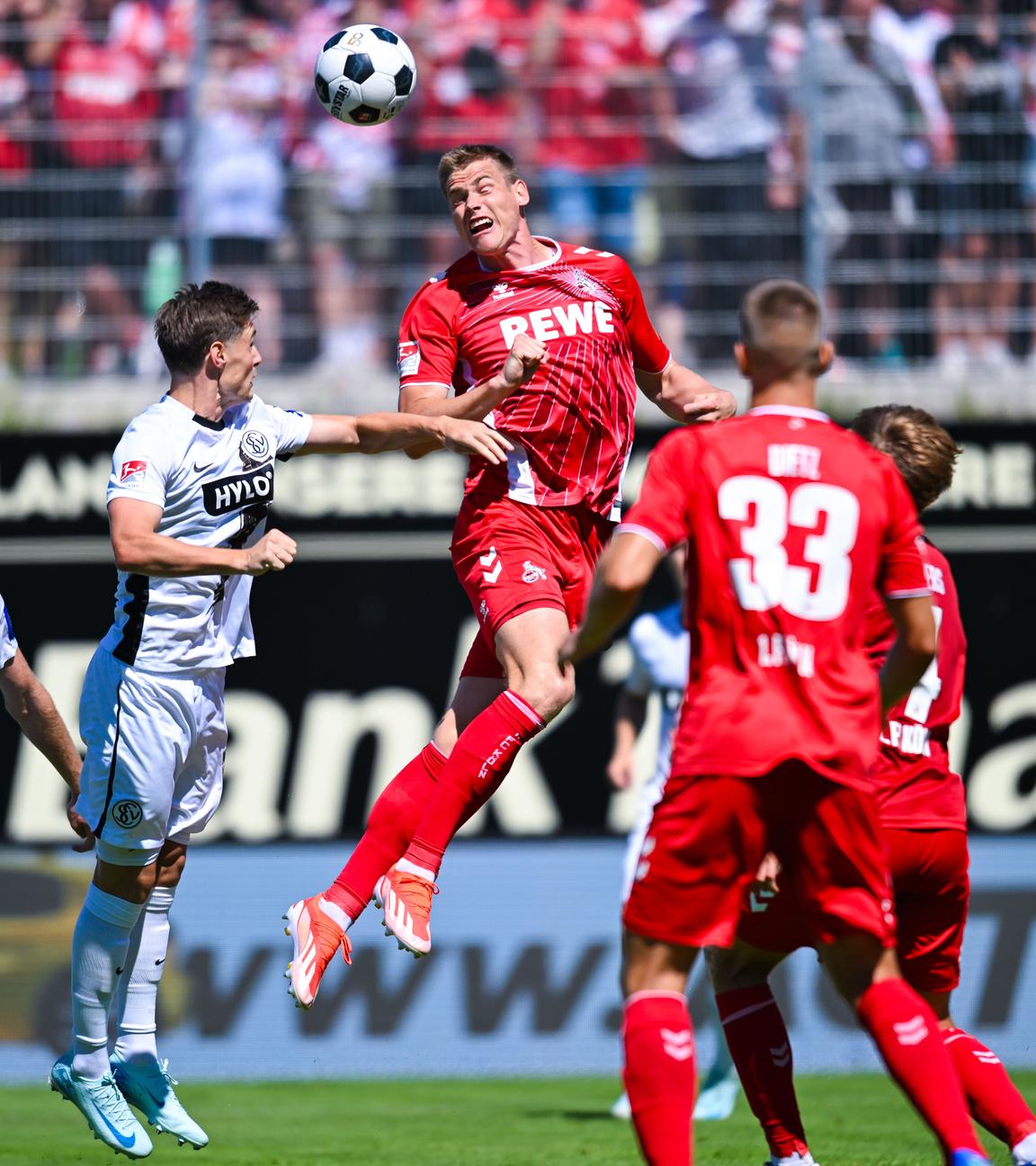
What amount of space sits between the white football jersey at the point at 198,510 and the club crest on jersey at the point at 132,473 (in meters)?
0.04

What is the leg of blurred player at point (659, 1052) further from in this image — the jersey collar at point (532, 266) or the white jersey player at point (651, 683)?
the white jersey player at point (651, 683)

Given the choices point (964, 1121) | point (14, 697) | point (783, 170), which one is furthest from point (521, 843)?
point (964, 1121)

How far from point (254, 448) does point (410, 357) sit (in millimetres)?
681

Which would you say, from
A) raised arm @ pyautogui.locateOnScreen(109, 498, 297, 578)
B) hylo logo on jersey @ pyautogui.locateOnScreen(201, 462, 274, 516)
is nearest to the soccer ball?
hylo logo on jersey @ pyautogui.locateOnScreen(201, 462, 274, 516)

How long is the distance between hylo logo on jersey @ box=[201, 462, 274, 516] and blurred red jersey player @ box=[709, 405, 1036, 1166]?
7.33ft

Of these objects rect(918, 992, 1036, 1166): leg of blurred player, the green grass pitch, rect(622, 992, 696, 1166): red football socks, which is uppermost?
rect(622, 992, 696, 1166): red football socks

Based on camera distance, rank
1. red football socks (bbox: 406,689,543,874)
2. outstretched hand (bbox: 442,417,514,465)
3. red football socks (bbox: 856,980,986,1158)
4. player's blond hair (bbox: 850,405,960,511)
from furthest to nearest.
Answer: red football socks (bbox: 406,689,543,874) → outstretched hand (bbox: 442,417,514,465) → player's blond hair (bbox: 850,405,960,511) → red football socks (bbox: 856,980,986,1158)

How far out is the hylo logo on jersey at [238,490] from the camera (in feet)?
22.3

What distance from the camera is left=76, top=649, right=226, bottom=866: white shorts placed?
22.3 feet

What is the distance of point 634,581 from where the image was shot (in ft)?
16.4

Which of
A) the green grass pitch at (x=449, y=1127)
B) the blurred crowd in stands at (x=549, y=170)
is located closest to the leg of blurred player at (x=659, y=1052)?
the green grass pitch at (x=449, y=1127)

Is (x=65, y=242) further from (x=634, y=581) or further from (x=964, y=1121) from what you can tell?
(x=964, y=1121)

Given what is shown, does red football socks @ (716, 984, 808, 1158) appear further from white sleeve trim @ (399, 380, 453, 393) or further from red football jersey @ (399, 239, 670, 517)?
white sleeve trim @ (399, 380, 453, 393)

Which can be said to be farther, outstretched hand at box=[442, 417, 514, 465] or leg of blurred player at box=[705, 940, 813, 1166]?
outstretched hand at box=[442, 417, 514, 465]
